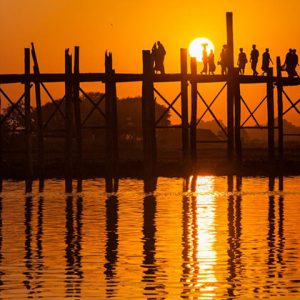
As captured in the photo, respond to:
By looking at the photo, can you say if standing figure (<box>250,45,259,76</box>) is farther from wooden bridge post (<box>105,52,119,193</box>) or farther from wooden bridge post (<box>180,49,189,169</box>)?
wooden bridge post (<box>105,52,119,193</box>)

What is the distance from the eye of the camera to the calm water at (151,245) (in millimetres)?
17891

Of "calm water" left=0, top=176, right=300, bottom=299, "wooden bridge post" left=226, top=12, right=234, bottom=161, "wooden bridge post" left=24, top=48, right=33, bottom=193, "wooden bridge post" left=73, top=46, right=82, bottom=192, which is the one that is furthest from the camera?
"wooden bridge post" left=226, top=12, right=234, bottom=161

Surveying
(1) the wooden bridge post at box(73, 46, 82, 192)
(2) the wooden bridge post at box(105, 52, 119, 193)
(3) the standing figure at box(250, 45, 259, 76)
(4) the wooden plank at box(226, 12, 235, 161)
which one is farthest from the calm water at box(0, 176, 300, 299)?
(3) the standing figure at box(250, 45, 259, 76)

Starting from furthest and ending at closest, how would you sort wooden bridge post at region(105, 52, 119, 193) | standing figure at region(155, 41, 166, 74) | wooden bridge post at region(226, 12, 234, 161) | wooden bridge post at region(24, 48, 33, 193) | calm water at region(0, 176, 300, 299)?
wooden bridge post at region(226, 12, 234, 161), wooden bridge post at region(24, 48, 33, 193), standing figure at region(155, 41, 166, 74), wooden bridge post at region(105, 52, 119, 193), calm water at region(0, 176, 300, 299)

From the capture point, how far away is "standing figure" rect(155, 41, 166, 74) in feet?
135

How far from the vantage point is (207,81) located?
42.7 metres

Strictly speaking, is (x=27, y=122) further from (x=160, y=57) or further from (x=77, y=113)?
(x=160, y=57)

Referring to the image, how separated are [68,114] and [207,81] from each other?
511cm

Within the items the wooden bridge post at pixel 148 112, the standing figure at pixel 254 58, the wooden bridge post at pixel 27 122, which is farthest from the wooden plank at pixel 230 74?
the wooden bridge post at pixel 27 122

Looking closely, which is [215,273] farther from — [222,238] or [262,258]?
[222,238]

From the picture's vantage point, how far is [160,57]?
41.3 metres

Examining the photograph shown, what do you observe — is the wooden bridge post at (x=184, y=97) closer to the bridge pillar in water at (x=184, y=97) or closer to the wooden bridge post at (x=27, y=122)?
the bridge pillar in water at (x=184, y=97)

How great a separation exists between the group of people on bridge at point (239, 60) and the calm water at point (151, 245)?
5188 mm

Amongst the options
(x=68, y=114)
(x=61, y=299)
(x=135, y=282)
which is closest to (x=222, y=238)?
(x=135, y=282)
